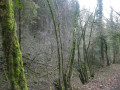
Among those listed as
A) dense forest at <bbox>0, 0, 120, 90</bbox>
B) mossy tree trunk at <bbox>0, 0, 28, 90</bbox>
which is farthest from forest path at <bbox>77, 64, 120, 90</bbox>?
mossy tree trunk at <bbox>0, 0, 28, 90</bbox>

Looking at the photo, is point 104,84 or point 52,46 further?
point 52,46

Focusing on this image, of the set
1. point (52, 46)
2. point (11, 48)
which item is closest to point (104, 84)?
point (52, 46)

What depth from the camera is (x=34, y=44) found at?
38.2 feet

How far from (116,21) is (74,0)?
5.45 m

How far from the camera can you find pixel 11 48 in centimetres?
270

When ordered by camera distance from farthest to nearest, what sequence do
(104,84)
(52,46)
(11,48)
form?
1. (52,46)
2. (104,84)
3. (11,48)

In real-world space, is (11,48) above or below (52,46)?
above

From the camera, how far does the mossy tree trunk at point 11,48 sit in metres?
2.65

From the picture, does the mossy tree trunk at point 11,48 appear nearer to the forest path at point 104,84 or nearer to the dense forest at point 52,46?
the dense forest at point 52,46

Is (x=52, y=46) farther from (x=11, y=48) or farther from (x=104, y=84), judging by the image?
(x=11, y=48)

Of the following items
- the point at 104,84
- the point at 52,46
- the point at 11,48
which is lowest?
the point at 104,84

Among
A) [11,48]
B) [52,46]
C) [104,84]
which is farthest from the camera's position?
[52,46]

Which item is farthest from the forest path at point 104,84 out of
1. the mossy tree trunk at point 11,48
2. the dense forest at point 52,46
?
the mossy tree trunk at point 11,48

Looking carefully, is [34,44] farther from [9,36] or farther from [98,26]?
[9,36]
